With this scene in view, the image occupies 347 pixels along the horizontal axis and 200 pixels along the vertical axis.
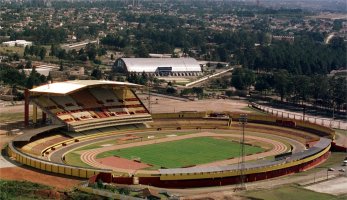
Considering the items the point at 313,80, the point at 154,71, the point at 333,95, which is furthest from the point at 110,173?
the point at 154,71

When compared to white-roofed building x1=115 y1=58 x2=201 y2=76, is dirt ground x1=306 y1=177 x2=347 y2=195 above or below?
below

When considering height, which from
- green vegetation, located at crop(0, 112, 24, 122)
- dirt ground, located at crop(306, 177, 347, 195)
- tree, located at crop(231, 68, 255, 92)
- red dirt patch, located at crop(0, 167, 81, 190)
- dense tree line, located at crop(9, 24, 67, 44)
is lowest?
red dirt patch, located at crop(0, 167, 81, 190)

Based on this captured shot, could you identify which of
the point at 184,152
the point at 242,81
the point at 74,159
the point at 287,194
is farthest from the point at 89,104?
the point at 242,81

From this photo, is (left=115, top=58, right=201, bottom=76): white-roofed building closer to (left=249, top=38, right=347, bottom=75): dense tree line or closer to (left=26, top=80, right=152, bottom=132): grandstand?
(left=249, top=38, right=347, bottom=75): dense tree line

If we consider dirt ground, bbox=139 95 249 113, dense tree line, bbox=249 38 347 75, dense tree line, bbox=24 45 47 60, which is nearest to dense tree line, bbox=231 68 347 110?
dirt ground, bbox=139 95 249 113

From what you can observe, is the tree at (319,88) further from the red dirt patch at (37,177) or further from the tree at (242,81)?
the red dirt patch at (37,177)

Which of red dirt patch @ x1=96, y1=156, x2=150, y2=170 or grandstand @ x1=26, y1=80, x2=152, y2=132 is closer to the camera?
red dirt patch @ x1=96, y1=156, x2=150, y2=170

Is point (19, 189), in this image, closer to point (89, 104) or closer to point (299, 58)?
point (89, 104)

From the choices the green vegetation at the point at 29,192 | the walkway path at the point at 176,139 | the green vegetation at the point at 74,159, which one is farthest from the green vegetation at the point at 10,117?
the green vegetation at the point at 29,192
